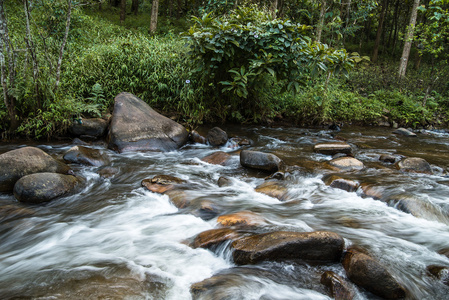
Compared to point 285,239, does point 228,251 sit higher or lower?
lower

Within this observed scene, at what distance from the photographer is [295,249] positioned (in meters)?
2.51

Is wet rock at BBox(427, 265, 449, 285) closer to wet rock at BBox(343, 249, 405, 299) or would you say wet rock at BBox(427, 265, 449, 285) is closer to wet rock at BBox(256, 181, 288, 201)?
wet rock at BBox(343, 249, 405, 299)

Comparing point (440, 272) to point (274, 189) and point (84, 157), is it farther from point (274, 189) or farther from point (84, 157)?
point (84, 157)

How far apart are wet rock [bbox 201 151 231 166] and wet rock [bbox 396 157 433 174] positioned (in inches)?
122

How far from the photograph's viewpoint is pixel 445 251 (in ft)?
9.27

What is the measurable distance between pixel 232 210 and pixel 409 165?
3560 mm

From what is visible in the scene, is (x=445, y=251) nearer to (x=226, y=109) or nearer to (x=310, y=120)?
(x=226, y=109)

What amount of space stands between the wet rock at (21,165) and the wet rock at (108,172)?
60 cm

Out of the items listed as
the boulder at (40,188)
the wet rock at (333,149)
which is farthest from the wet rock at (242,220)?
the wet rock at (333,149)

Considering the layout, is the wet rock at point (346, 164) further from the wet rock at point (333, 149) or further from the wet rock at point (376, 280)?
the wet rock at point (376, 280)

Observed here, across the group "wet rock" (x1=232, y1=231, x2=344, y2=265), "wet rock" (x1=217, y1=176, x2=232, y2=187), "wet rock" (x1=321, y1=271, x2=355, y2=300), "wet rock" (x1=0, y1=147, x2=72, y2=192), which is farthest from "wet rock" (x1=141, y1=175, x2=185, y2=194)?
"wet rock" (x1=321, y1=271, x2=355, y2=300)

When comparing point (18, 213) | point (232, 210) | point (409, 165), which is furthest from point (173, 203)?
point (409, 165)

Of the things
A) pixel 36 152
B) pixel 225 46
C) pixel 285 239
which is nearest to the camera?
pixel 285 239

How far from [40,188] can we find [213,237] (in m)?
2.46
